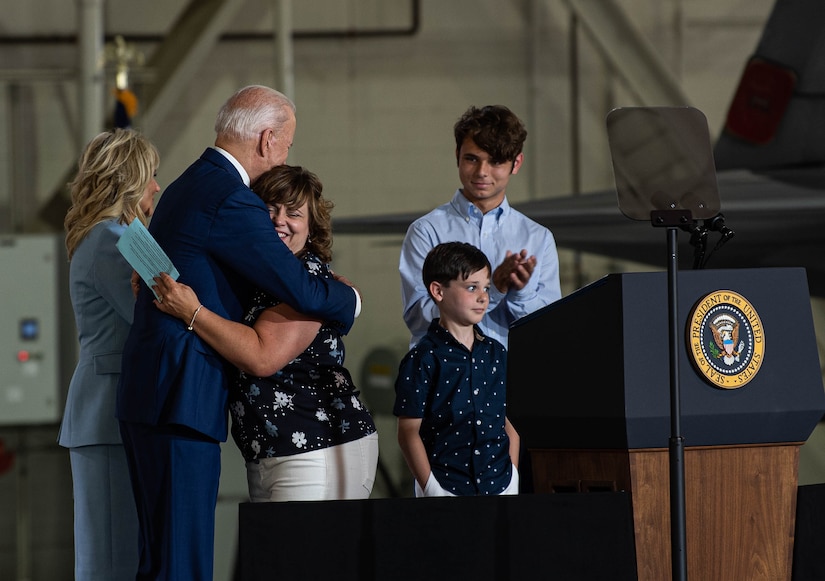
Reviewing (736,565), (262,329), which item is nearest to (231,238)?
(262,329)

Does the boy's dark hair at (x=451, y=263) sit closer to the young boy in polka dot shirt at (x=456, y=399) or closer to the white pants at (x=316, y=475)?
the young boy in polka dot shirt at (x=456, y=399)

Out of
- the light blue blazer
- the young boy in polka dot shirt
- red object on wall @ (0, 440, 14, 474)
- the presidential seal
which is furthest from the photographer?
red object on wall @ (0, 440, 14, 474)

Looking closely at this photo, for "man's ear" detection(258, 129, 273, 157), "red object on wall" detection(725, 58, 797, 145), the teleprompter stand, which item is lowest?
the teleprompter stand

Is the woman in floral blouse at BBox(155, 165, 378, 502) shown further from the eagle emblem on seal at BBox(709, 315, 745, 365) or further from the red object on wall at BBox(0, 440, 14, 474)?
the red object on wall at BBox(0, 440, 14, 474)

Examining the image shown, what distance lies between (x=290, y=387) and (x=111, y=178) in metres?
0.63

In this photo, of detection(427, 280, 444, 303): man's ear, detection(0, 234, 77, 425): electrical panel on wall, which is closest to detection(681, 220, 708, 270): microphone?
detection(427, 280, 444, 303): man's ear

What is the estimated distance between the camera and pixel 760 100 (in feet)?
16.4

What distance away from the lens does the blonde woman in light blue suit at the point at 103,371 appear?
2.02 m

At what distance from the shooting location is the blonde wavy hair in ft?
6.72

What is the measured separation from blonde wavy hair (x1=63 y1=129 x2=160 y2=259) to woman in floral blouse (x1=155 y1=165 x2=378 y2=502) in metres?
0.35

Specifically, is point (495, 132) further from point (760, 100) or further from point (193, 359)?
point (760, 100)

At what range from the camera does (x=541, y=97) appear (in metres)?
5.66

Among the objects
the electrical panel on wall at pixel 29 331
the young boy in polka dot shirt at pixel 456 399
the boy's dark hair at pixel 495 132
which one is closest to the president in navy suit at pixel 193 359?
the young boy in polka dot shirt at pixel 456 399

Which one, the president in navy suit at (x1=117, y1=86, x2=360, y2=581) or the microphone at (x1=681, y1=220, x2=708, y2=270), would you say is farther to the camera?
the president in navy suit at (x1=117, y1=86, x2=360, y2=581)
